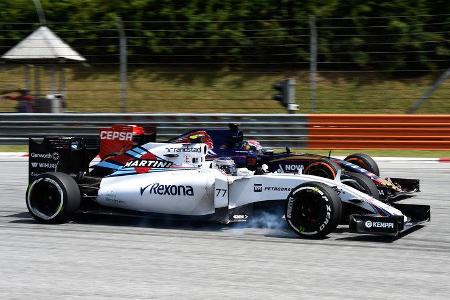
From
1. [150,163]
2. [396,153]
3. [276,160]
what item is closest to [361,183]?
[276,160]

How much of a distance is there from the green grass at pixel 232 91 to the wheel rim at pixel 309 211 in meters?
8.70

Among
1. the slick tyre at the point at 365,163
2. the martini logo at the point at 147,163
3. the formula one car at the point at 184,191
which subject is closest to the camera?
the formula one car at the point at 184,191

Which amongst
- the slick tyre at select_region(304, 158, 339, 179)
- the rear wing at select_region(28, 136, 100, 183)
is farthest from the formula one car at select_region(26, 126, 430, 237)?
the slick tyre at select_region(304, 158, 339, 179)

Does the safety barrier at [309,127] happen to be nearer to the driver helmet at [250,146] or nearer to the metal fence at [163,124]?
the metal fence at [163,124]

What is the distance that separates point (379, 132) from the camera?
566 inches

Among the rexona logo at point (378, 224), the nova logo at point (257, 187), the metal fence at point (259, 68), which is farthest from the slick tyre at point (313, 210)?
the metal fence at point (259, 68)

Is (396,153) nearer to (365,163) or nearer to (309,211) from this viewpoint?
(365,163)

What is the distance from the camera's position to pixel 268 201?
767cm

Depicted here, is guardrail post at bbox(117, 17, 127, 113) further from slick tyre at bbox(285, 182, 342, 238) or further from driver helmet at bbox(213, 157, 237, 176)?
slick tyre at bbox(285, 182, 342, 238)

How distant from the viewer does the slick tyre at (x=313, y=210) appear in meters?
7.02

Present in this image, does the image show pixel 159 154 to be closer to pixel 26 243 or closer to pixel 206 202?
pixel 206 202

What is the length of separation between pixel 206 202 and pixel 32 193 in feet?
5.74

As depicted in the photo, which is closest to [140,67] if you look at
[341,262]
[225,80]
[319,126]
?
[225,80]

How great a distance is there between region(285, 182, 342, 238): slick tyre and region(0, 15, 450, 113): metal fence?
342 inches
